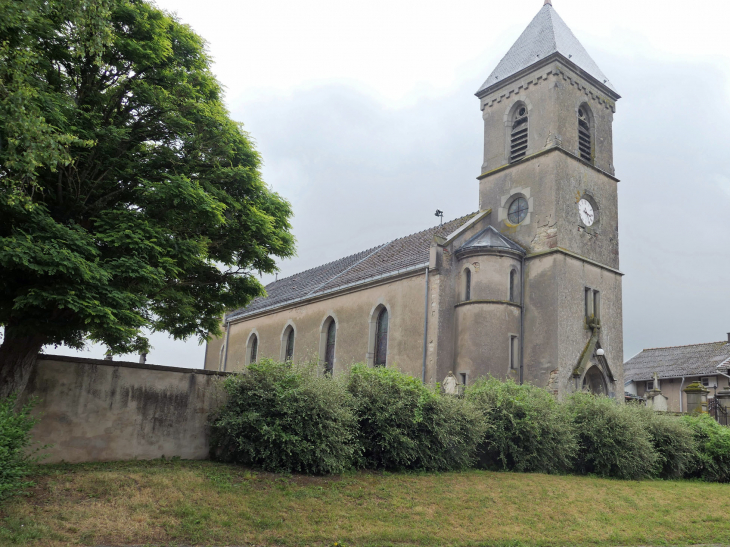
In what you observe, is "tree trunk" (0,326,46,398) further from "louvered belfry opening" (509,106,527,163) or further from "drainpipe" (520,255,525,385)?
"louvered belfry opening" (509,106,527,163)

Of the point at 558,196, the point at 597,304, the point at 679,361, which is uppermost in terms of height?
the point at 558,196

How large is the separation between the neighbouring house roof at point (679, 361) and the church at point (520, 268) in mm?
20601

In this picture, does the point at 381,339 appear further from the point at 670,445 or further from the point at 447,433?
the point at 670,445

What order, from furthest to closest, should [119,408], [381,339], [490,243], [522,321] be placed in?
[381,339] → [490,243] → [522,321] → [119,408]

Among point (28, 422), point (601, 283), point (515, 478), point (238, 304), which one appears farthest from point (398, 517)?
point (601, 283)

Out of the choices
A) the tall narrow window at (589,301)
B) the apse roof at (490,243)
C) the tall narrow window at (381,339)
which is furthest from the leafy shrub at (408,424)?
the tall narrow window at (589,301)

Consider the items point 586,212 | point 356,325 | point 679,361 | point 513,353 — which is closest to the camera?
point 513,353

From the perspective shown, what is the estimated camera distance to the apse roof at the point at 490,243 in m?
24.6

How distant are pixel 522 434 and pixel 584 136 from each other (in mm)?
17057

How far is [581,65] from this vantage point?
2808 centimetres

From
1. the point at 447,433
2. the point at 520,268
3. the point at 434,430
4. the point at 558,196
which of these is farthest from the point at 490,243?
the point at 434,430

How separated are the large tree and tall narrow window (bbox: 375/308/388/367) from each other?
38.2 feet

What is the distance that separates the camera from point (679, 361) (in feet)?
147

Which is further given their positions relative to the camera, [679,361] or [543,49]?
[679,361]
